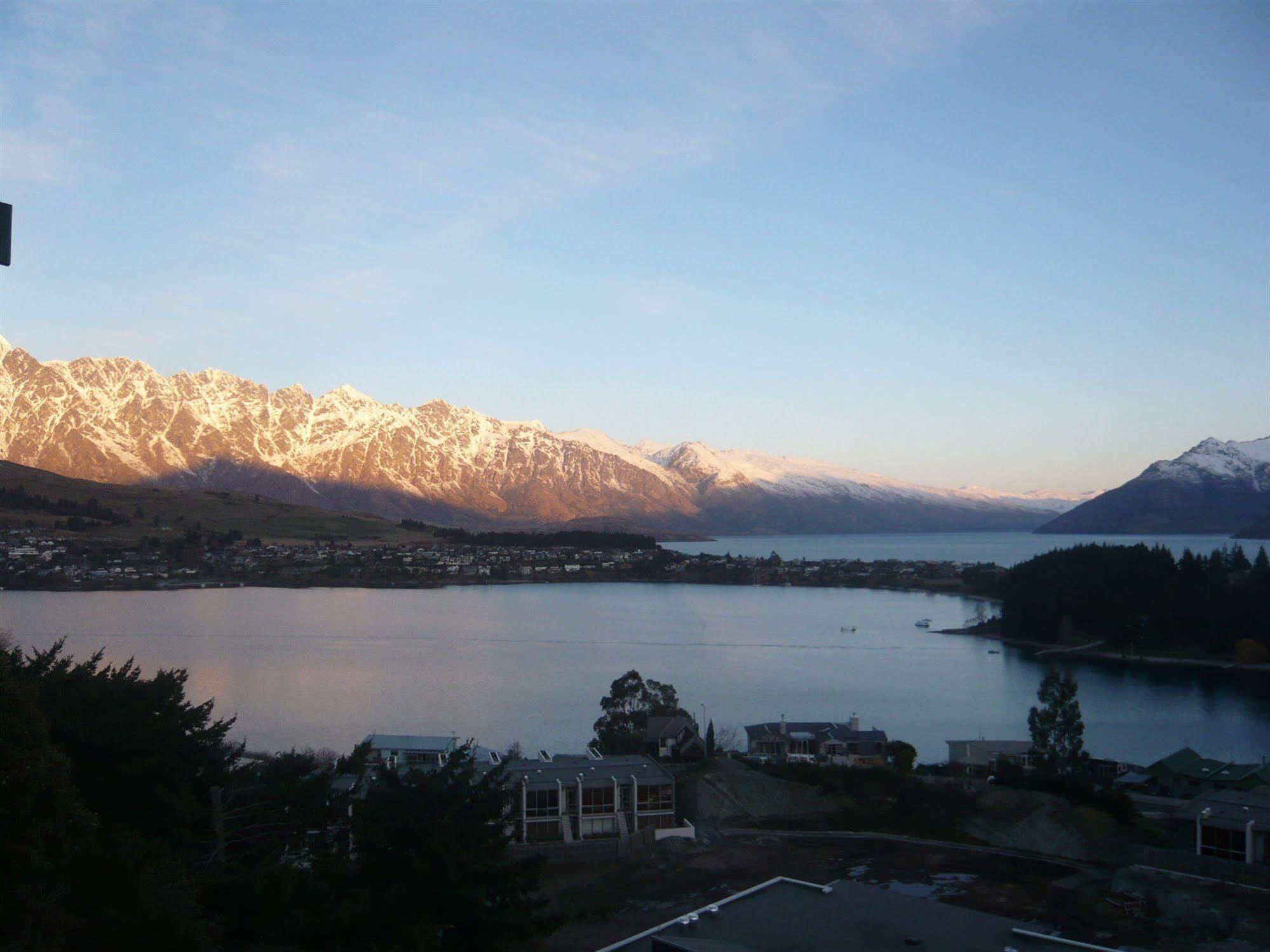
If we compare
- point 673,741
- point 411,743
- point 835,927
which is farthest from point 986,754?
point 835,927

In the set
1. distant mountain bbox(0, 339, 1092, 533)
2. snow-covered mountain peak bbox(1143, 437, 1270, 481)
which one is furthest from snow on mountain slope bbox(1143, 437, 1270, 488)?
distant mountain bbox(0, 339, 1092, 533)

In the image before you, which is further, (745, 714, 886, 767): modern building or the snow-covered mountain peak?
the snow-covered mountain peak

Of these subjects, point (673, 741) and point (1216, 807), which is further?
point (673, 741)

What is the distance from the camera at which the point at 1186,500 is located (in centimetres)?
9600

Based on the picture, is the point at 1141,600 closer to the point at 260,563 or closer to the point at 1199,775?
the point at 1199,775

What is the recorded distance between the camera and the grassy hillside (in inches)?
1750

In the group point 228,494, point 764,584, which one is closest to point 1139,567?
point 764,584

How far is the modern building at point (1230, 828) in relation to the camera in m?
7.48

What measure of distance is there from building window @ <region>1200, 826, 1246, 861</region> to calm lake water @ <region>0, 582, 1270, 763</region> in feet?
19.7

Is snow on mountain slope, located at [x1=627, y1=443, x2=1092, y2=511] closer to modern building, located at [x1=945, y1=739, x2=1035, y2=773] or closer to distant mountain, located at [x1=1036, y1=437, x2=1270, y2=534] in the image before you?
distant mountain, located at [x1=1036, y1=437, x2=1270, y2=534]

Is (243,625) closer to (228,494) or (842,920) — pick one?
(842,920)

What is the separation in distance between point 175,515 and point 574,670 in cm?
3652

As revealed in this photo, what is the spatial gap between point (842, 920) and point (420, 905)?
6.37 ft

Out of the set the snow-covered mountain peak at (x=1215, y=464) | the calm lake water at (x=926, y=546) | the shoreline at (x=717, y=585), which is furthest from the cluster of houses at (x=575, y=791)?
the snow-covered mountain peak at (x=1215, y=464)
